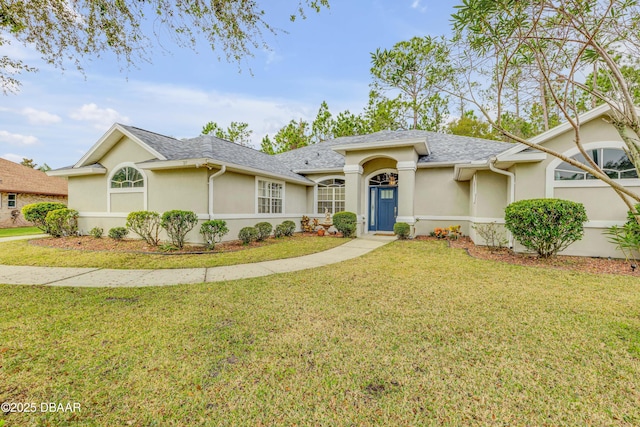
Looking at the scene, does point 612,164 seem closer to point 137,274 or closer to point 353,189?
point 353,189

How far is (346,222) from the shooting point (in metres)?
11.8

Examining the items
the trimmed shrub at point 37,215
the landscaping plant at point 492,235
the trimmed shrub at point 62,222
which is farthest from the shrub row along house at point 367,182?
the trimmed shrub at point 37,215

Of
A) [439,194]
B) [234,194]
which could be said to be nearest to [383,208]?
[439,194]

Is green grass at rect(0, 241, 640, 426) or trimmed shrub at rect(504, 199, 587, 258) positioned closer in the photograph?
green grass at rect(0, 241, 640, 426)

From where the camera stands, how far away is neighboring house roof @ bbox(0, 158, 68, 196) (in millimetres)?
17500

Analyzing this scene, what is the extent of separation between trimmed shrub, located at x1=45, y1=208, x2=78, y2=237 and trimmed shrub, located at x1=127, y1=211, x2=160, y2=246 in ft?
14.1

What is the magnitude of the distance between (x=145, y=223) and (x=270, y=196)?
4884 mm

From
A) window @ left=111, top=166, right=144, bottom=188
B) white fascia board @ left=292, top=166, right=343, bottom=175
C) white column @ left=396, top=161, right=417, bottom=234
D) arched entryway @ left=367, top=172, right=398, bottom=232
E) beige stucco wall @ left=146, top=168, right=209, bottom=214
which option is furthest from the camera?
white fascia board @ left=292, top=166, right=343, bottom=175

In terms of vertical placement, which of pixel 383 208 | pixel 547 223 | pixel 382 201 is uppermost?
pixel 382 201

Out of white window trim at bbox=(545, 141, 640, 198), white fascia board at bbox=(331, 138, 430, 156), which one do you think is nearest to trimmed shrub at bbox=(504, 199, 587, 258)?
white window trim at bbox=(545, 141, 640, 198)

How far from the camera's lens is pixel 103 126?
1087cm

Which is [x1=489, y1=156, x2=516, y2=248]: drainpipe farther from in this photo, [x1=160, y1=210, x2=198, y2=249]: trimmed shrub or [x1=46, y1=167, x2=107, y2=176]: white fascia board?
[x1=46, y1=167, x2=107, y2=176]: white fascia board

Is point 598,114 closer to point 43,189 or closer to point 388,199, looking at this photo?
point 388,199

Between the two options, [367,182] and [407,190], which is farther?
[367,182]
